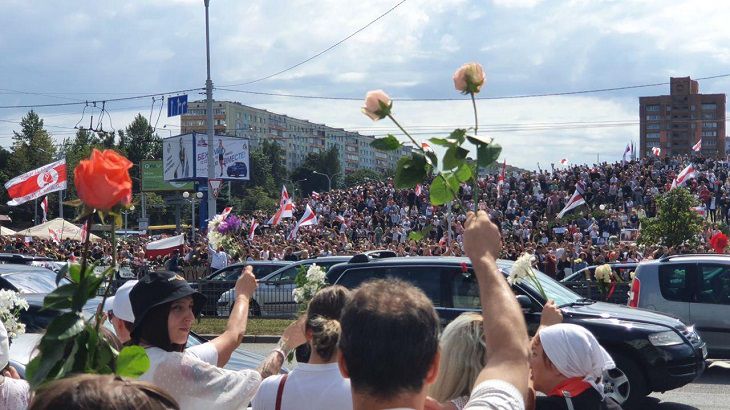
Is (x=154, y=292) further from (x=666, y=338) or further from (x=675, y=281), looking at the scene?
(x=675, y=281)

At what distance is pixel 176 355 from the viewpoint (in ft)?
12.1

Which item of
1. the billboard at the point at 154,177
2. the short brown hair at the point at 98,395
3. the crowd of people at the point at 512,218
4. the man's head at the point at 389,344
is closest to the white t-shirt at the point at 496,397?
the man's head at the point at 389,344

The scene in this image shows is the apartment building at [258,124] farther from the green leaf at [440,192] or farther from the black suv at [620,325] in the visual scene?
the green leaf at [440,192]

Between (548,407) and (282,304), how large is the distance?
53.0ft

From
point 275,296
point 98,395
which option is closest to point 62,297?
point 98,395

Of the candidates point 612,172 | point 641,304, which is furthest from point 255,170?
point 641,304

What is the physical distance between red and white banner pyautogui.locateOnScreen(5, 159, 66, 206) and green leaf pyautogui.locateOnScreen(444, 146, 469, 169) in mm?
30310

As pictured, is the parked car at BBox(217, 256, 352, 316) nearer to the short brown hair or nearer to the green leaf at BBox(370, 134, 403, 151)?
the green leaf at BBox(370, 134, 403, 151)

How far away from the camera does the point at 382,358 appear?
2170 millimetres

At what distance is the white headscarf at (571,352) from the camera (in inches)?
153

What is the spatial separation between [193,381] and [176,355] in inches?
5.1

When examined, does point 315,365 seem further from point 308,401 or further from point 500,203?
point 500,203

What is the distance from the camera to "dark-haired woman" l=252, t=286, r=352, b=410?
3.71m

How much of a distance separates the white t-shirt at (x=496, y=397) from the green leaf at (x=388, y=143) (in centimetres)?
76
